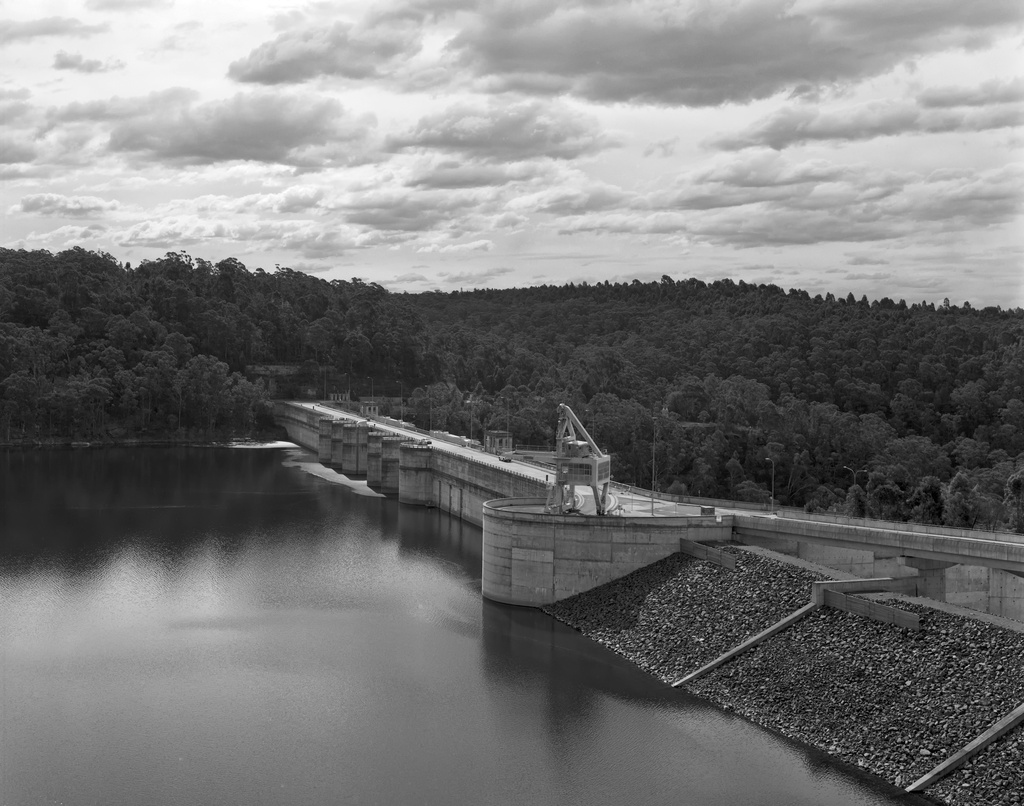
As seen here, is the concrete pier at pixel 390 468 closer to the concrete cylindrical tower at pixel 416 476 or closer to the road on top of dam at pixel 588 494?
the road on top of dam at pixel 588 494

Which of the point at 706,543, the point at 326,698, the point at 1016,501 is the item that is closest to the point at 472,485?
the point at 706,543

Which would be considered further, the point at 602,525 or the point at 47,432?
the point at 47,432

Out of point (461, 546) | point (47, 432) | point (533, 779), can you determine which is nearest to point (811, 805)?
point (533, 779)

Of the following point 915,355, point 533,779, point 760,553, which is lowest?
point 533,779

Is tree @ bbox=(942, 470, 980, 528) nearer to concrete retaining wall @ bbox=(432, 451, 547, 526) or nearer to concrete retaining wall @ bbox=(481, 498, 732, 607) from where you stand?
concrete retaining wall @ bbox=(481, 498, 732, 607)

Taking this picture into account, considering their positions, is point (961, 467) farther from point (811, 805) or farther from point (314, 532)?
point (811, 805)

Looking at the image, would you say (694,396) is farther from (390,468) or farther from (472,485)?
(472,485)

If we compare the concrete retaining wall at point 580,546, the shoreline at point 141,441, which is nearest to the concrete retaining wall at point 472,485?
the concrete retaining wall at point 580,546
